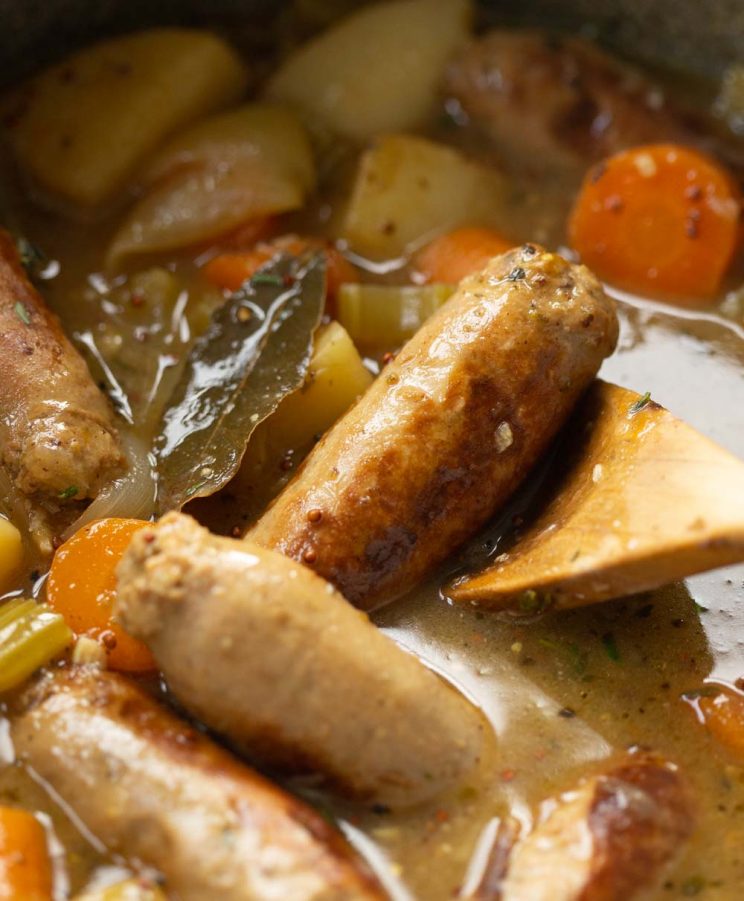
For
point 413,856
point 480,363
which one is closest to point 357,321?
point 480,363

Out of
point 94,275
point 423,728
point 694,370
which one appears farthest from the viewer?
point 94,275

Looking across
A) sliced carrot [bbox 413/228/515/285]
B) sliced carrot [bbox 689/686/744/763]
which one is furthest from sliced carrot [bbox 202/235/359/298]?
sliced carrot [bbox 689/686/744/763]

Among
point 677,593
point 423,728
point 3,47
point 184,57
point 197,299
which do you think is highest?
point 3,47

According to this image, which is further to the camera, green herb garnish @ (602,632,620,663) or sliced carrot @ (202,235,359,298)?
sliced carrot @ (202,235,359,298)

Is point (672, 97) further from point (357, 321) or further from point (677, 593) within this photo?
point (677, 593)

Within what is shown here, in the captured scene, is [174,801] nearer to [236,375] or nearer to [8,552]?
[8,552]

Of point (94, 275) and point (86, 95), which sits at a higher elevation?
point (86, 95)

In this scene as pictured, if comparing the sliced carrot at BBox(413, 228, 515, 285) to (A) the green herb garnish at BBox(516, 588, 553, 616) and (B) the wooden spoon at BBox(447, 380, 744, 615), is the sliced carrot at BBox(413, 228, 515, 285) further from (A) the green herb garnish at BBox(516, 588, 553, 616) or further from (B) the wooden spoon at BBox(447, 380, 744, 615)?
(A) the green herb garnish at BBox(516, 588, 553, 616)
